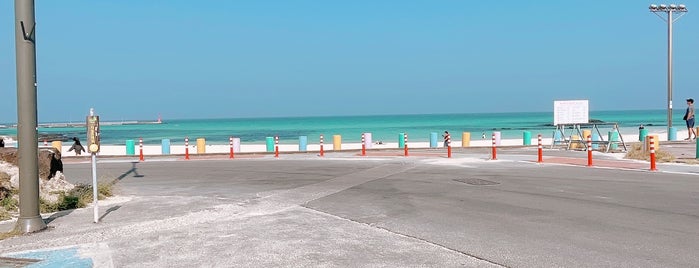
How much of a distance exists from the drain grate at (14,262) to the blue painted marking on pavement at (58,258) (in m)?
0.11

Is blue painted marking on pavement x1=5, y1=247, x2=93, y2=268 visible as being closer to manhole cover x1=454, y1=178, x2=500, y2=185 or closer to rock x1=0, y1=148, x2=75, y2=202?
rock x1=0, y1=148, x2=75, y2=202

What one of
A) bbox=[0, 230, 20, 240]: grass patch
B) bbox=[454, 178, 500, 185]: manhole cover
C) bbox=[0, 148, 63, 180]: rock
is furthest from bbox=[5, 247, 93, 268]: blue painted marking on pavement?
bbox=[454, 178, 500, 185]: manhole cover

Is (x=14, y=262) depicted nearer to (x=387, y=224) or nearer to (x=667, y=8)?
(x=387, y=224)

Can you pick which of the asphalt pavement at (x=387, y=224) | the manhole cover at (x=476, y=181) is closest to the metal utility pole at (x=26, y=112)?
the asphalt pavement at (x=387, y=224)

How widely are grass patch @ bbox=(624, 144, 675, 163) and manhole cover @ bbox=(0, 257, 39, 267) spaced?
757 inches

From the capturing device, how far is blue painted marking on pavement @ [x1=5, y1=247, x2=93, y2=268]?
6.65 meters

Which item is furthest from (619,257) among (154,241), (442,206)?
(154,241)

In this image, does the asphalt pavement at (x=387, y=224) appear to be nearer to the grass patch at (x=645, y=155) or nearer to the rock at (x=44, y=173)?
the rock at (x=44, y=173)

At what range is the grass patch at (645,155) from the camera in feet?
65.7

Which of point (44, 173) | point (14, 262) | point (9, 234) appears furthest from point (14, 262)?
point (44, 173)

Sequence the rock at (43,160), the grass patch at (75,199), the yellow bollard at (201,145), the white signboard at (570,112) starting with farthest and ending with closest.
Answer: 1. the yellow bollard at (201,145)
2. the white signboard at (570,112)
3. the rock at (43,160)
4. the grass patch at (75,199)

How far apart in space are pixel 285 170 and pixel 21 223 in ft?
37.1

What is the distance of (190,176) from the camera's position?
59.5ft

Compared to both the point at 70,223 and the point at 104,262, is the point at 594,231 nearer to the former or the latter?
the point at 104,262
